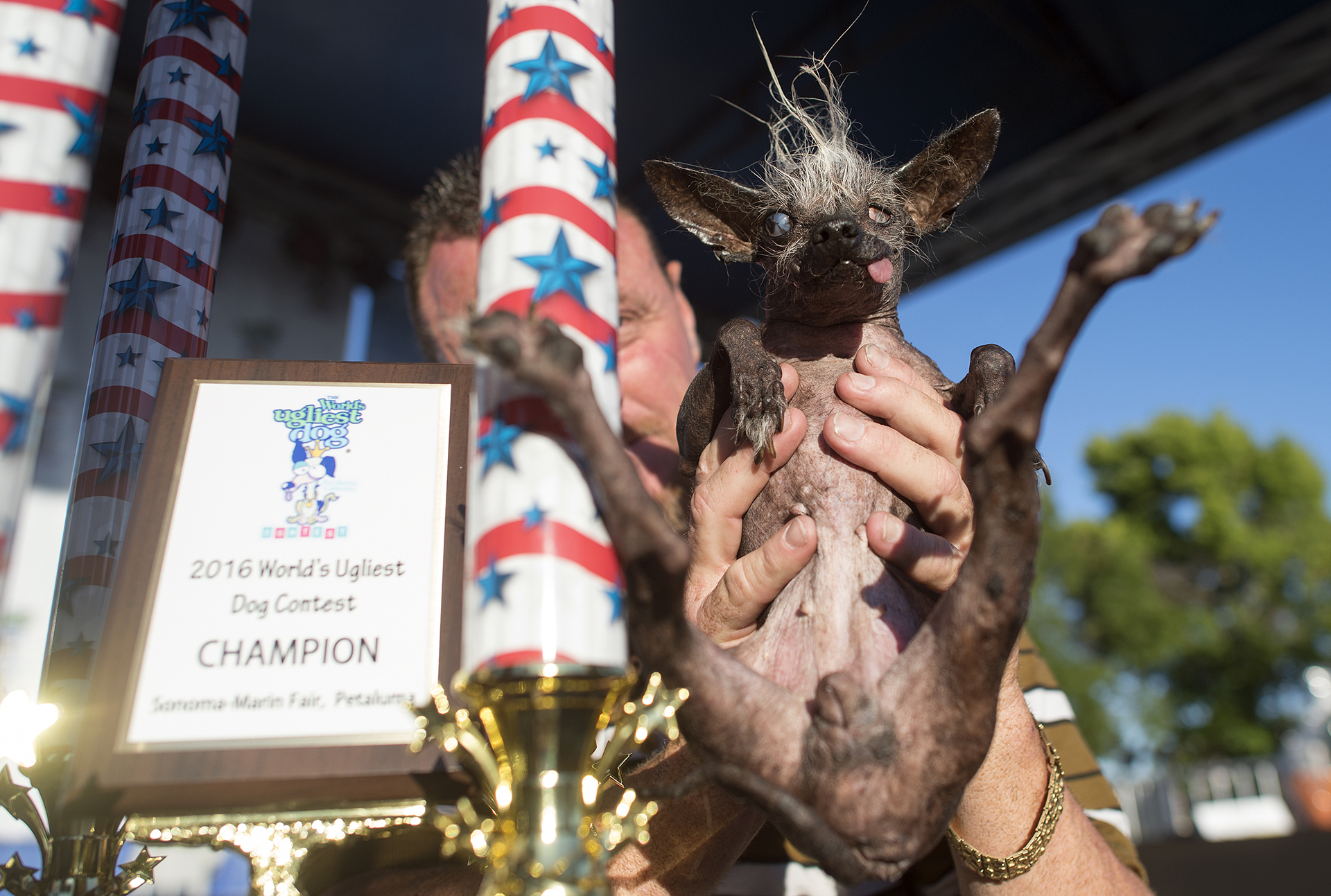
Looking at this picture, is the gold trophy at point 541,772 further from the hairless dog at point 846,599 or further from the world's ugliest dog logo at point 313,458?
the world's ugliest dog logo at point 313,458

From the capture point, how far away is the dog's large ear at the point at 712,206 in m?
2.16

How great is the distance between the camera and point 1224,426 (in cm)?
2800

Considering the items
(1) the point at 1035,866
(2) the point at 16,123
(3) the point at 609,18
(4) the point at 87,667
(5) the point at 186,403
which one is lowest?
(1) the point at 1035,866

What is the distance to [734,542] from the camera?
77.3 inches

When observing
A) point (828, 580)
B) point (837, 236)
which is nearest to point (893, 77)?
point (837, 236)

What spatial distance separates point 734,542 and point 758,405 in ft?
1.19

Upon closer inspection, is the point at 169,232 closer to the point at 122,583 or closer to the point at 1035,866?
the point at 122,583

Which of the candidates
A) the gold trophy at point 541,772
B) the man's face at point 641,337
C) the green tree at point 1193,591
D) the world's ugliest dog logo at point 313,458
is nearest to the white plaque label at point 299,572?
the world's ugliest dog logo at point 313,458

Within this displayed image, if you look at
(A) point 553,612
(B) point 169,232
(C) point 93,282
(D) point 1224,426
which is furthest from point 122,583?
(D) point 1224,426

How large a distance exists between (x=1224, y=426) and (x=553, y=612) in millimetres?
33326

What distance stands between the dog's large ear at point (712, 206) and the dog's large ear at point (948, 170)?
0.42m

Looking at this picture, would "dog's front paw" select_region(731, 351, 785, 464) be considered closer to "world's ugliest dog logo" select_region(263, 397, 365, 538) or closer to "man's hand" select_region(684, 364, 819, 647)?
"man's hand" select_region(684, 364, 819, 647)

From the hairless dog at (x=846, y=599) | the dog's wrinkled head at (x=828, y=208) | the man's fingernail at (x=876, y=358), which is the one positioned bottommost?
the hairless dog at (x=846, y=599)

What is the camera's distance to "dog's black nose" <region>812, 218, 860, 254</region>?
1.86m
